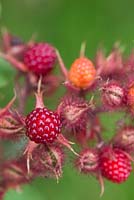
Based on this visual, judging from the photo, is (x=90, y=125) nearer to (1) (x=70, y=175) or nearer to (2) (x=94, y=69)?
(2) (x=94, y=69)

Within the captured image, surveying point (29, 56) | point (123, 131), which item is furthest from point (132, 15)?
point (123, 131)

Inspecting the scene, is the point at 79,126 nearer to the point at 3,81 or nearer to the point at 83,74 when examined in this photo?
the point at 83,74

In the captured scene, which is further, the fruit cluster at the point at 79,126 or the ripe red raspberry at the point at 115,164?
the ripe red raspberry at the point at 115,164

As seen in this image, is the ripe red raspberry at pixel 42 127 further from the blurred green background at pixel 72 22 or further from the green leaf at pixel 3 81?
the blurred green background at pixel 72 22

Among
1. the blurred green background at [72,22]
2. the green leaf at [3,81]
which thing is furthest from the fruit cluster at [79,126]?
the blurred green background at [72,22]

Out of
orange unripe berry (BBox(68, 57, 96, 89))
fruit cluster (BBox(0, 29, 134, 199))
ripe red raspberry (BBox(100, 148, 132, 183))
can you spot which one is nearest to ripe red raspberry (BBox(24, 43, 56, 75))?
fruit cluster (BBox(0, 29, 134, 199))

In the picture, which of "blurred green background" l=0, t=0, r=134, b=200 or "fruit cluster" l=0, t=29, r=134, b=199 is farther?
"blurred green background" l=0, t=0, r=134, b=200

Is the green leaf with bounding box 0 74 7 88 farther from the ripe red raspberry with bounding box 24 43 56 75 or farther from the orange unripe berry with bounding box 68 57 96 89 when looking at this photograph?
the orange unripe berry with bounding box 68 57 96 89
